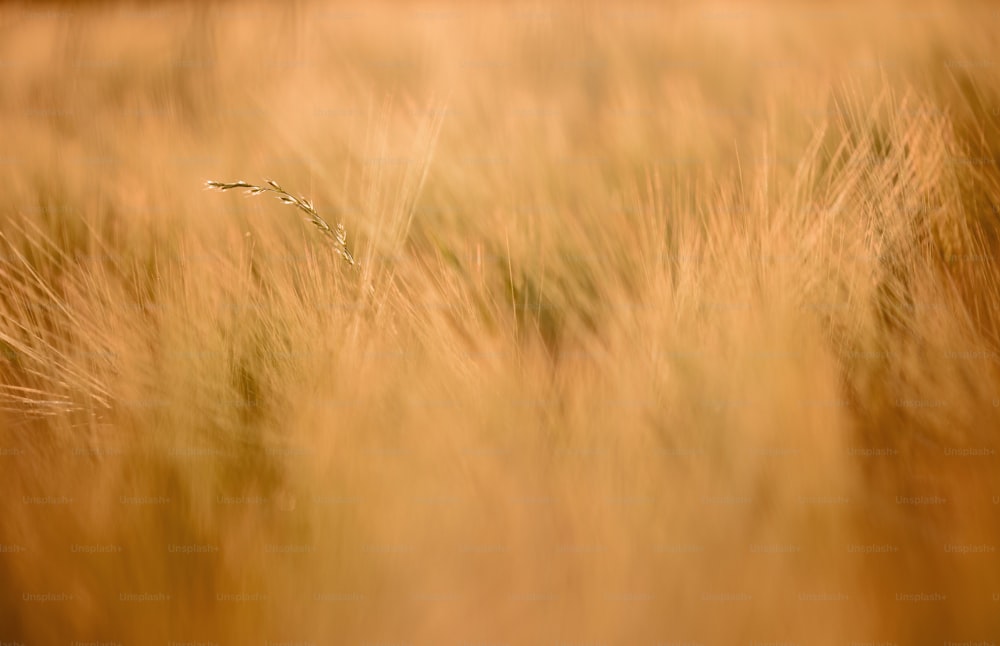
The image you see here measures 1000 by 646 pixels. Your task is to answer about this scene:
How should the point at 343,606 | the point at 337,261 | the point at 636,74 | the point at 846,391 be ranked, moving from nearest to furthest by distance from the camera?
the point at 343,606 < the point at 846,391 < the point at 337,261 < the point at 636,74

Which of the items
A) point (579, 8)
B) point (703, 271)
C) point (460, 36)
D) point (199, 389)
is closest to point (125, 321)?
point (199, 389)

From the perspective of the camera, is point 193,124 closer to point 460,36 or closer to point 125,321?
point 460,36

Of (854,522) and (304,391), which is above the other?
(304,391)

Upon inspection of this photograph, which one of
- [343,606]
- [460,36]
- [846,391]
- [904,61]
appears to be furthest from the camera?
[460,36]

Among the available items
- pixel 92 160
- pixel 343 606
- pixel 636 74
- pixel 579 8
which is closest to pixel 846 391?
pixel 343 606

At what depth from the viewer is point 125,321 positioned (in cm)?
59

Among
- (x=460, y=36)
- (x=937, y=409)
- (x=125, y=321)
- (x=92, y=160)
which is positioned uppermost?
(x=460, y=36)

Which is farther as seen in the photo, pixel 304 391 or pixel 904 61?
pixel 904 61

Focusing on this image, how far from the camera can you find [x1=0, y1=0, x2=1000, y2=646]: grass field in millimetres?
384

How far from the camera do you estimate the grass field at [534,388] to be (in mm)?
384

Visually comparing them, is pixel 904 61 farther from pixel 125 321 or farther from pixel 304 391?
pixel 125 321

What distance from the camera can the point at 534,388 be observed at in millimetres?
487

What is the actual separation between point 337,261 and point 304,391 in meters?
0.16

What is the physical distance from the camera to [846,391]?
51cm
